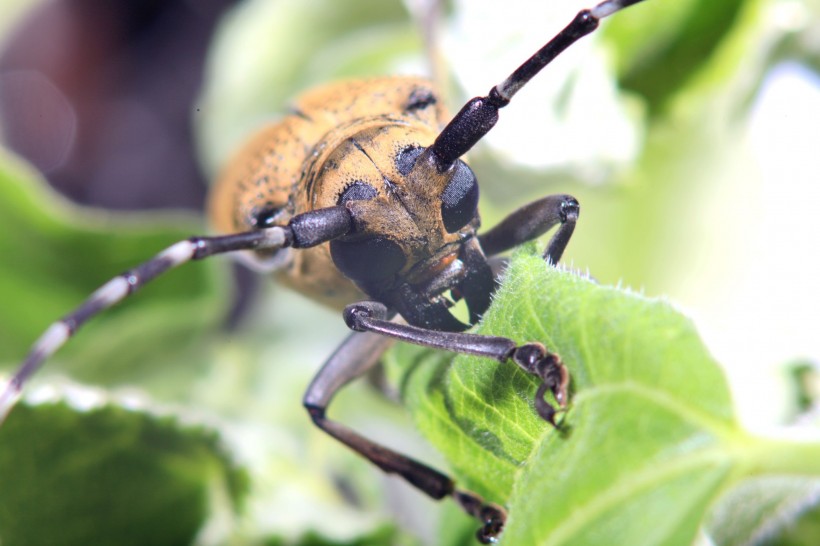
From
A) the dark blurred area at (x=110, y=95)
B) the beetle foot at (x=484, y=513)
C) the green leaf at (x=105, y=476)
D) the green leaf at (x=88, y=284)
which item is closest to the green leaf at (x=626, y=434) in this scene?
the beetle foot at (x=484, y=513)

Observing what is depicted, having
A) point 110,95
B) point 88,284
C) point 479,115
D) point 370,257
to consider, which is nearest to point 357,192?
point 370,257

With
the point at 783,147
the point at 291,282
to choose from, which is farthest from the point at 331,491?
the point at 783,147

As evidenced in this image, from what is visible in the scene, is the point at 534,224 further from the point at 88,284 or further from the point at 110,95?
the point at 110,95

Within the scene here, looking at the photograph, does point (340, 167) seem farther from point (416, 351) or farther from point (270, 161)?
point (270, 161)

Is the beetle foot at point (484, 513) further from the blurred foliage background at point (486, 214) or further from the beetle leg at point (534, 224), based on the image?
the beetle leg at point (534, 224)

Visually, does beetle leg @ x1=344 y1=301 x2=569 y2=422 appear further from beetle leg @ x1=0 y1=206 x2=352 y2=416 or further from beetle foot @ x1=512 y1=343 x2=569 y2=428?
beetle leg @ x1=0 y1=206 x2=352 y2=416

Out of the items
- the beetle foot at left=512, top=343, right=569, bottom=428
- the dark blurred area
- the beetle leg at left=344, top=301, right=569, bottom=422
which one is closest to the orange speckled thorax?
the beetle leg at left=344, top=301, right=569, bottom=422
